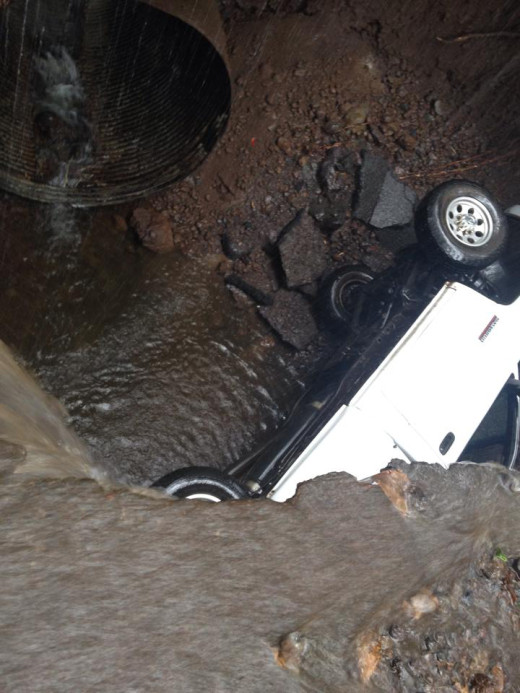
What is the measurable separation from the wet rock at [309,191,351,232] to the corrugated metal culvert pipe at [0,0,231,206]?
1091 millimetres

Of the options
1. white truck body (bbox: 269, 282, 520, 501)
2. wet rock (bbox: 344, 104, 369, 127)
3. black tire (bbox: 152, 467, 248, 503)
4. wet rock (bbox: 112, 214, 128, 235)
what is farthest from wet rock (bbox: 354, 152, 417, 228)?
black tire (bbox: 152, 467, 248, 503)

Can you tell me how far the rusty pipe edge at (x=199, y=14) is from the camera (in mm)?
3488

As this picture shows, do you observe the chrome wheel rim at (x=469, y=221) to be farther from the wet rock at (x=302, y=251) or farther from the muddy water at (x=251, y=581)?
the muddy water at (x=251, y=581)

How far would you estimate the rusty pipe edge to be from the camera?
3488 mm

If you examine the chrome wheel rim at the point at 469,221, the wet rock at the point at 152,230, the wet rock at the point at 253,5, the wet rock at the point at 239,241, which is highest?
the wet rock at the point at 253,5

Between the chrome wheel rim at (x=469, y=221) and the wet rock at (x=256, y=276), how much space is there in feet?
4.84

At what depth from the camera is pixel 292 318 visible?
198 inches

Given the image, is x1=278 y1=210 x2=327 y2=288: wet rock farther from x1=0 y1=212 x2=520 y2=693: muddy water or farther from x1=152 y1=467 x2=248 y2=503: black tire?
x1=0 y1=212 x2=520 y2=693: muddy water

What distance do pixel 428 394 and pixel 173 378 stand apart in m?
1.92

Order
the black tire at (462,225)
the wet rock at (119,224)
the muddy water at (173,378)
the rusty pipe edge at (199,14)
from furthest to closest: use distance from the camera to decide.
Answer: the wet rock at (119,224) → the muddy water at (173,378) → the black tire at (462,225) → the rusty pipe edge at (199,14)

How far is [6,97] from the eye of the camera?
481 cm

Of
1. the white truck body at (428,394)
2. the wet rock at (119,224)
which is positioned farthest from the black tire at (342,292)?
the wet rock at (119,224)

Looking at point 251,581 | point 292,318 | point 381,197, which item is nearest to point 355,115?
point 381,197

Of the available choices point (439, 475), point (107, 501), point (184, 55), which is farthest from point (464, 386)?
point (184, 55)
